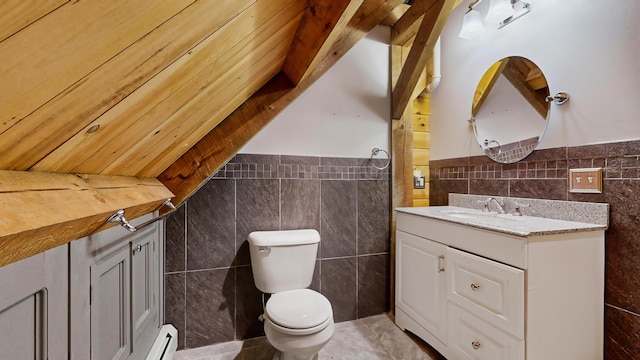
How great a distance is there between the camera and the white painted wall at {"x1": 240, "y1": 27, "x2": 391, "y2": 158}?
6.82 ft

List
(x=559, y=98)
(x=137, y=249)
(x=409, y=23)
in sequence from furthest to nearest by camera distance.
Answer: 1. (x=409, y=23)
2. (x=559, y=98)
3. (x=137, y=249)

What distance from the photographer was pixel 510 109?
1.86m

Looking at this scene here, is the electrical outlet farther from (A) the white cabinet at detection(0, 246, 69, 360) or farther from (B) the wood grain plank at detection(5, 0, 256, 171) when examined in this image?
(A) the white cabinet at detection(0, 246, 69, 360)

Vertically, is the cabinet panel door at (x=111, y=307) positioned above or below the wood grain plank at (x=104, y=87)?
below

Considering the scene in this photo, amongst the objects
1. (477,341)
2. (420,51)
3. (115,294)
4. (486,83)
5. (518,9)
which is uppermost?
(518,9)

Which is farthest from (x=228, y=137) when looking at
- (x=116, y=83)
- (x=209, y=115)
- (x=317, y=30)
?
(x=116, y=83)

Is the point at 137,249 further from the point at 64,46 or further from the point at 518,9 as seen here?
the point at 518,9

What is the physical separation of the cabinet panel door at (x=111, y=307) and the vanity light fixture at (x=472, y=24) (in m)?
2.40

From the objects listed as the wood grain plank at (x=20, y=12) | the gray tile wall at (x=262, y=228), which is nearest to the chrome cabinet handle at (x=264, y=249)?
the gray tile wall at (x=262, y=228)

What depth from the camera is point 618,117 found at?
1.34 m

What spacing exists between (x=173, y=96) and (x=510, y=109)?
1.93 meters

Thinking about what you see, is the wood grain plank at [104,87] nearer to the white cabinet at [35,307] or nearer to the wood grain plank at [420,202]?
the white cabinet at [35,307]

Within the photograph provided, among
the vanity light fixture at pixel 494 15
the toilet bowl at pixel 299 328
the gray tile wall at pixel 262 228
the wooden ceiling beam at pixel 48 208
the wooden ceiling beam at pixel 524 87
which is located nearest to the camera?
the wooden ceiling beam at pixel 48 208

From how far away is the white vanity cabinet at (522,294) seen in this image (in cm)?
123
